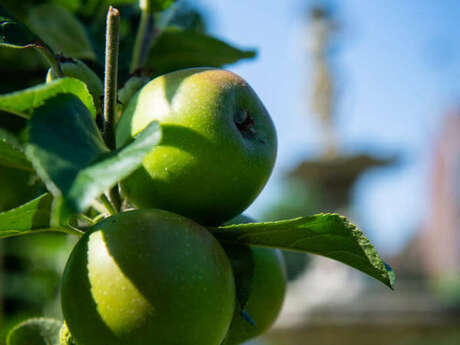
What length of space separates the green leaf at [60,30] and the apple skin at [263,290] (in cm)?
33

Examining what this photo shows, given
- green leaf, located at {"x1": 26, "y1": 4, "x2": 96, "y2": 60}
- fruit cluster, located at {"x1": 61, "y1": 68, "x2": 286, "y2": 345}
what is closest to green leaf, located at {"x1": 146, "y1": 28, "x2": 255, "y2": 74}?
green leaf, located at {"x1": 26, "y1": 4, "x2": 96, "y2": 60}

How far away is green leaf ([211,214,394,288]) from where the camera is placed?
1.58ft

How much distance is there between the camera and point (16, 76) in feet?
3.13

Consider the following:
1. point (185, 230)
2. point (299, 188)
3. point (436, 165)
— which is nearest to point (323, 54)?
point (299, 188)

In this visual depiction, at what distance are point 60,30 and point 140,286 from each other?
470 millimetres

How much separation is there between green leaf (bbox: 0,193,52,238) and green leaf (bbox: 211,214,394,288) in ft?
0.48

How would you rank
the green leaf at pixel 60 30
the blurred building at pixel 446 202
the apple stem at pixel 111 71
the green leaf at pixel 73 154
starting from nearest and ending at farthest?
the green leaf at pixel 73 154
the apple stem at pixel 111 71
the green leaf at pixel 60 30
the blurred building at pixel 446 202

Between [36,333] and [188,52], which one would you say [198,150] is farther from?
[188,52]

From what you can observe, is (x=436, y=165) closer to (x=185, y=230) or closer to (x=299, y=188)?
(x=299, y=188)

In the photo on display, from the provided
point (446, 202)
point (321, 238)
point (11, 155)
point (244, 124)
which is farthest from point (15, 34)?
point (446, 202)

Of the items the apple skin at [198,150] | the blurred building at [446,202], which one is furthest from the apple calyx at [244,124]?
the blurred building at [446,202]

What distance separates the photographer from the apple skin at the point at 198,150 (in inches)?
19.5

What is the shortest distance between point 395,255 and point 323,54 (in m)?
8.57

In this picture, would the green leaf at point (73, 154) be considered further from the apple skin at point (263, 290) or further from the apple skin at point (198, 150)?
the apple skin at point (263, 290)
